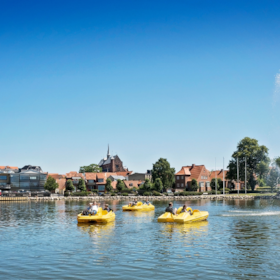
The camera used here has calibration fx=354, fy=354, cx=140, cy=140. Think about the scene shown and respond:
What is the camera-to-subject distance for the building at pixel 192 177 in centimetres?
12900

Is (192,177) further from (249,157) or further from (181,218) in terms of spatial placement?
(181,218)

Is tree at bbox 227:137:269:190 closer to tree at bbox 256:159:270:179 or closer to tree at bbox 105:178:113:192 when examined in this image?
tree at bbox 256:159:270:179

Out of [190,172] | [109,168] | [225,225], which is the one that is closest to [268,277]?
[225,225]

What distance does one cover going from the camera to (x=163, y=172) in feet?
387

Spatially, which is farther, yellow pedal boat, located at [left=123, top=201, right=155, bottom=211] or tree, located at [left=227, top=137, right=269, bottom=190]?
tree, located at [left=227, top=137, right=269, bottom=190]

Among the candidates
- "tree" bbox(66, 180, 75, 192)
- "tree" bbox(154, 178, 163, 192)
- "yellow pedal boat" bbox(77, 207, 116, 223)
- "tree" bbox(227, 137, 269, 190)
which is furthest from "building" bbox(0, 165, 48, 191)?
"yellow pedal boat" bbox(77, 207, 116, 223)

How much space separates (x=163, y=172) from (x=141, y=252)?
317 ft

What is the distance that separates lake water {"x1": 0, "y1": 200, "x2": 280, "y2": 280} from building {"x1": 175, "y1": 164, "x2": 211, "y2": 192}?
96.6 meters

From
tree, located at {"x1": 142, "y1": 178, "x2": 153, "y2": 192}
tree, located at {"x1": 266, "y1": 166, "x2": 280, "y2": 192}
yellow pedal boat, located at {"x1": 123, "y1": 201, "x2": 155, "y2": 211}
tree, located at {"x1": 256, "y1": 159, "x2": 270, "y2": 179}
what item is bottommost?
yellow pedal boat, located at {"x1": 123, "y1": 201, "x2": 155, "y2": 211}

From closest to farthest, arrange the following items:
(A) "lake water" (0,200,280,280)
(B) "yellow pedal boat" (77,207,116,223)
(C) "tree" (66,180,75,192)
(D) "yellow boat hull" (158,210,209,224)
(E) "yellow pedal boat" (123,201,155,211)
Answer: (A) "lake water" (0,200,280,280), (D) "yellow boat hull" (158,210,209,224), (B) "yellow pedal boat" (77,207,116,223), (E) "yellow pedal boat" (123,201,155,211), (C) "tree" (66,180,75,192)

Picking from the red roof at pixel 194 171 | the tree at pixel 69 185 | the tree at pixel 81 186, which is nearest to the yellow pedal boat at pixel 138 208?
the tree at pixel 69 185

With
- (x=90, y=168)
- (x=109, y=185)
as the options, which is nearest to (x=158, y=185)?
(x=109, y=185)

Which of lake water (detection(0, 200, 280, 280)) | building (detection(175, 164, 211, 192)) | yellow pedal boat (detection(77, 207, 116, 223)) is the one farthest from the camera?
building (detection(175, 164, 211, 192))

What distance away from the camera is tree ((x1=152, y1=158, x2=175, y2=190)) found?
387 ft
